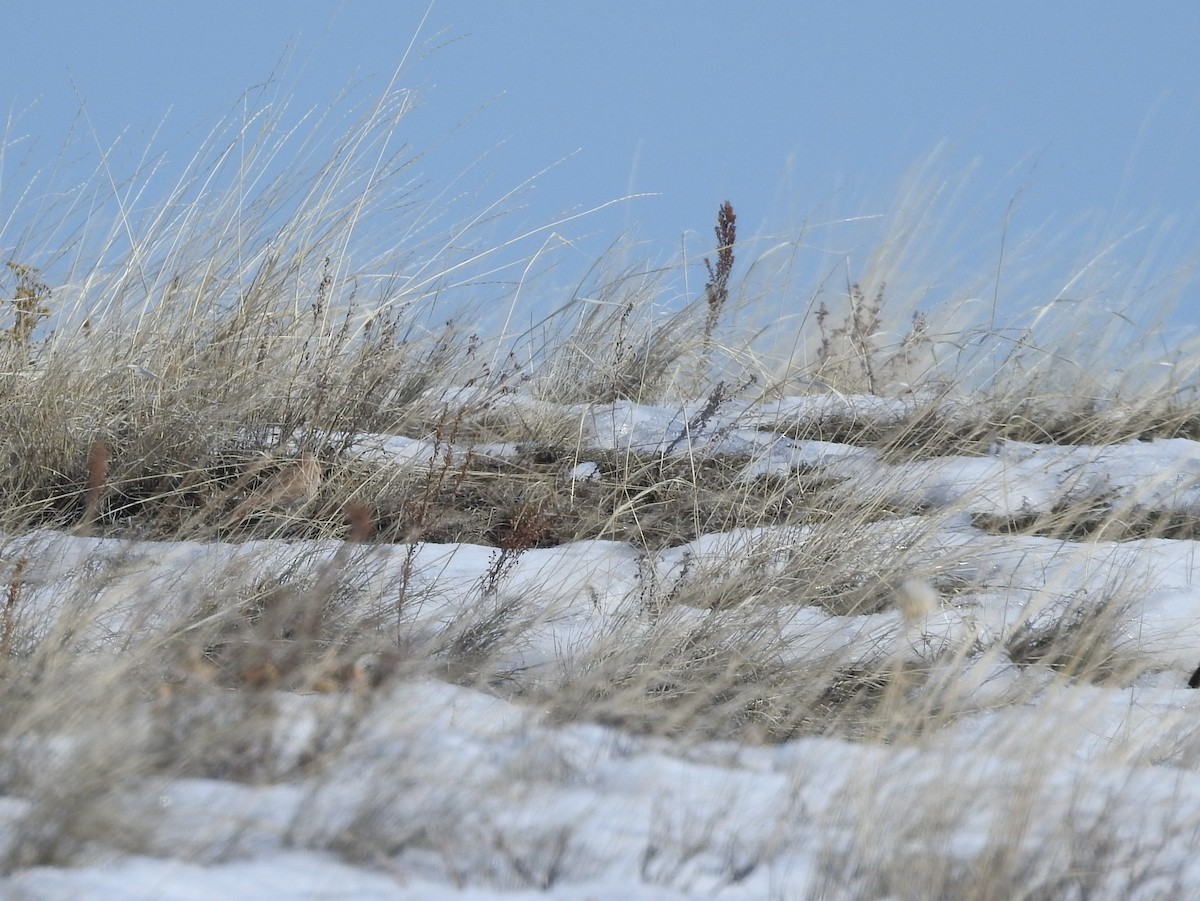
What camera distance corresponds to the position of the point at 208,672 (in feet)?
5.57

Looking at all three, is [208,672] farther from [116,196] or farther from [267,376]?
[116,196]

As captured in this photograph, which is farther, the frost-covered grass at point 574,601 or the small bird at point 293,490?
the small bird at point 293,490

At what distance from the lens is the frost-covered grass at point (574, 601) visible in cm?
146

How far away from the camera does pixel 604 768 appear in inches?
69.3

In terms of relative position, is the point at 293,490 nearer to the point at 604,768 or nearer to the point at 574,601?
the point at 574,601

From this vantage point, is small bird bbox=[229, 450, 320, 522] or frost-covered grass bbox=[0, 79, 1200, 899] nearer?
frost-covered grass bbox=[0, 79, 1200, 899]

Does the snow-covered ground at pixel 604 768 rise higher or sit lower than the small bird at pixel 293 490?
lower

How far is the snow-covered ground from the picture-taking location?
1.41 metres

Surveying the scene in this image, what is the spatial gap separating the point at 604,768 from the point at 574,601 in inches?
45.1

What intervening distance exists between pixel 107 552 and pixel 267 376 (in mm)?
905

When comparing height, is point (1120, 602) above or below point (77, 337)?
below

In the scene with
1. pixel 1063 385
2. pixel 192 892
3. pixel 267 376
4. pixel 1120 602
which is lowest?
pixel 192 892

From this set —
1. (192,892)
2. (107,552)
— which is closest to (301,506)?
(107,552)

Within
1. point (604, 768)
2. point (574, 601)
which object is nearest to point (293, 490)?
point (574, 601)
